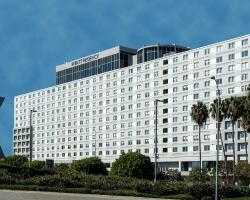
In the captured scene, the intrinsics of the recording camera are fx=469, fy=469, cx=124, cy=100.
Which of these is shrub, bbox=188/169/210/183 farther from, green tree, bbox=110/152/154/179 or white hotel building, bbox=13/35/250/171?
green tree, bbox=110/152/154/179

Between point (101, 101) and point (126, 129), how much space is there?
49.5 ft

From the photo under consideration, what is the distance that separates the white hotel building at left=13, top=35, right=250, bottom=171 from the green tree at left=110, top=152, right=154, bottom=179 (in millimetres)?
33650

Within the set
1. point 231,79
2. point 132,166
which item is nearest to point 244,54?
point 231,79

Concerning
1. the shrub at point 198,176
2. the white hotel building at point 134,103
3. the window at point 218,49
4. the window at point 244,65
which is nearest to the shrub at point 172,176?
the shrub at point 198,176

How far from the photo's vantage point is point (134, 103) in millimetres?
138250

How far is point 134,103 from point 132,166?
57797 millimetres

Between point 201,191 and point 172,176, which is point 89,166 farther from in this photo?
point 201,191

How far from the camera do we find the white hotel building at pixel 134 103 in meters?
116

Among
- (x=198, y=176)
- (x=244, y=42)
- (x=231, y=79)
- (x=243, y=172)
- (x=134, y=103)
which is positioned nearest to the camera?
(x=243, y=172)

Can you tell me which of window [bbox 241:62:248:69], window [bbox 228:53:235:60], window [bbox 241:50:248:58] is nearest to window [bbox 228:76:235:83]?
window [bbox 241:62:248:69]

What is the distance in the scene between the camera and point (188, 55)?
124 m

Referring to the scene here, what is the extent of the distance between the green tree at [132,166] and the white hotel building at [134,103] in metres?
33.7

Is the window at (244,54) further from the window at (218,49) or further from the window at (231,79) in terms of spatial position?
the window at (218,49)

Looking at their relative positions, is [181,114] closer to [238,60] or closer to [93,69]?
[238,60]
